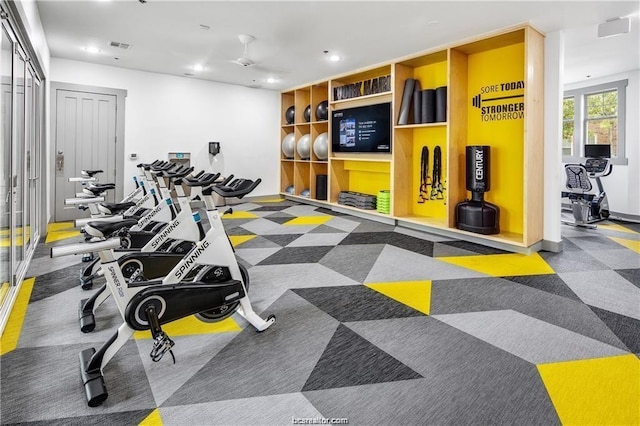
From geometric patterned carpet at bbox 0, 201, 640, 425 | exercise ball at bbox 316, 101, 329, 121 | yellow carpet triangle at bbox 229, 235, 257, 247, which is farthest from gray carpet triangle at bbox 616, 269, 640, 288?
exercise ball at bbox 316, 101, 329, 121

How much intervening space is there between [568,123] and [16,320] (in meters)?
10.6

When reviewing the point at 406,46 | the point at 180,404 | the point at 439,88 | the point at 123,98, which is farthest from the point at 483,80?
the point at 123,98

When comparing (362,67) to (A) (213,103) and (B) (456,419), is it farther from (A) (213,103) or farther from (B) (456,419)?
(B) (456,419)

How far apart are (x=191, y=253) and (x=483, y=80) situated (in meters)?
5.08

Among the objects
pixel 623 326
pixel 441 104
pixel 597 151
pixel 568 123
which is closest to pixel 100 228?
pixel 623 326

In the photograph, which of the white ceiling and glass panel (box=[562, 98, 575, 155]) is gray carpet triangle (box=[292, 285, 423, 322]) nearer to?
the white ceiling

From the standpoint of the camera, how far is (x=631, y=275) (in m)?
3.99

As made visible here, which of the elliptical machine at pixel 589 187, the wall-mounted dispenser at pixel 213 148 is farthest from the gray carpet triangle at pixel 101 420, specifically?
the elliptical machine at pixel 589 187

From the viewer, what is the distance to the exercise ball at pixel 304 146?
28.8ft

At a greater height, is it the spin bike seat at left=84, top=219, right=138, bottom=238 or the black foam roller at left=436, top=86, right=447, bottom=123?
the black foam roller at left=436, top=86, right=447, bottom=123

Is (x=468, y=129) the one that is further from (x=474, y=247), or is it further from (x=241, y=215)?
(x=241, y=215)

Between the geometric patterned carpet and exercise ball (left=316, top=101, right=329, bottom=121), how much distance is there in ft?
15.6

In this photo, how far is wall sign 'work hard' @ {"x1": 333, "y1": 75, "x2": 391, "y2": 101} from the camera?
6844mm

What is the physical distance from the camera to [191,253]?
258cm
